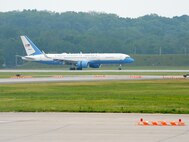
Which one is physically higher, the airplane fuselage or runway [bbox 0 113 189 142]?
the airplane fuselage

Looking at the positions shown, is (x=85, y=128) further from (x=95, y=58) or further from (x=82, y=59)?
(x=95, y=58)

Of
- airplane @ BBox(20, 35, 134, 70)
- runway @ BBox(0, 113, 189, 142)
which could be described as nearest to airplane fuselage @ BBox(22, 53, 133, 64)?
airplane @ BBox(20, 35, 134, 70)

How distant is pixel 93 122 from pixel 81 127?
1904 mm

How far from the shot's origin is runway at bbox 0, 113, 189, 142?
72.1ft

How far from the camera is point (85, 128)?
24.8m

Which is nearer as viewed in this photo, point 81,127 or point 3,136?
point 3,136

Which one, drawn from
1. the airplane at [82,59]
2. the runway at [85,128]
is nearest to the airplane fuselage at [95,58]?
the airplane at [82,59]

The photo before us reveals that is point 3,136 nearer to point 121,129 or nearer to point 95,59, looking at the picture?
point 121,129

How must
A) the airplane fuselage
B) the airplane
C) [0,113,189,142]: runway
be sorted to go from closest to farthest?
[0,113,189,142]: runway, the airplane, the airplane fuselage

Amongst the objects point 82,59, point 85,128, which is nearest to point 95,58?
point 82,59

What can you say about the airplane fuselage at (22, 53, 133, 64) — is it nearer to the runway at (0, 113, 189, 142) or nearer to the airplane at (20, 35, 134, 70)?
the airplane at (20, 35, 134, 70)

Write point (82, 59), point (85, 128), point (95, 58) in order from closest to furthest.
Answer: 1. point (85, 128)
2. point (82, 59)
3. point (95, 58)

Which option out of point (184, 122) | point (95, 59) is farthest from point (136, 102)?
point (95, 59)

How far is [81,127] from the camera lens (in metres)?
25.1
